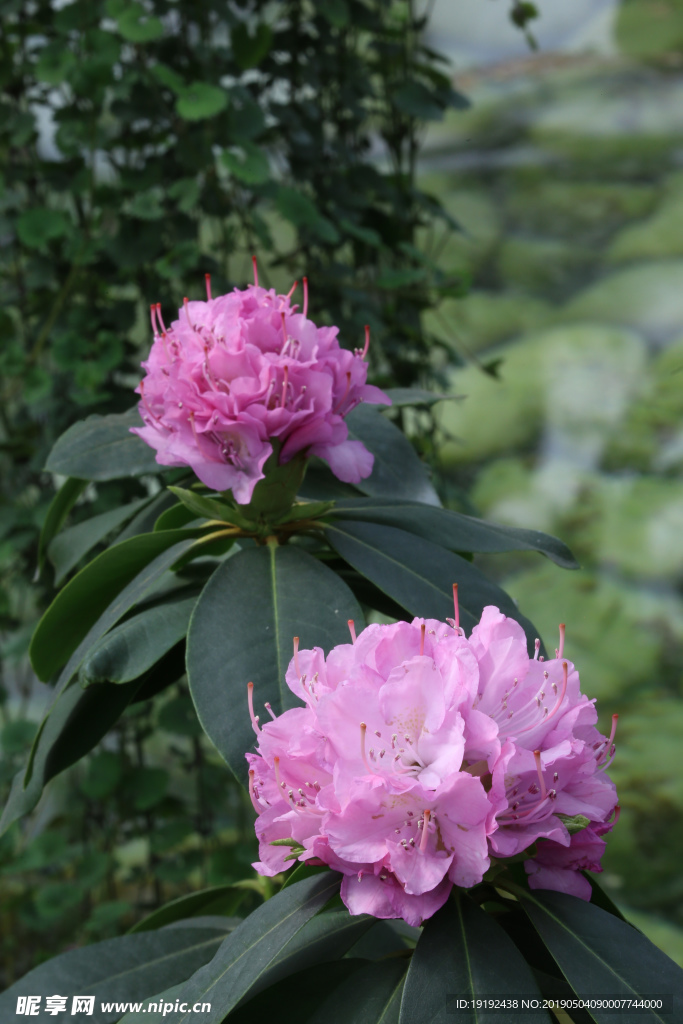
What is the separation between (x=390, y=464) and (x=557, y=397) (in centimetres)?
220

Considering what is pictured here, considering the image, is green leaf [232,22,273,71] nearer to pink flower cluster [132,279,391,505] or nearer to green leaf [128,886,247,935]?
pink flower cluster [132,279,391,505]

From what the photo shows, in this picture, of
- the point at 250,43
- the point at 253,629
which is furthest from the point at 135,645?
the point at 250,43

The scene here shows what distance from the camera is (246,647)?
0.55 metres

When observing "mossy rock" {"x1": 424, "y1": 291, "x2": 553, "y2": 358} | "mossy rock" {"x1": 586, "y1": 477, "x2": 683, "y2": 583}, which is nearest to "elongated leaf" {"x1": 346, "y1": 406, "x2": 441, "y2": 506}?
"mossy rock" {"x1": 586, "y1": 477, "x2": 683, "y2": 583}

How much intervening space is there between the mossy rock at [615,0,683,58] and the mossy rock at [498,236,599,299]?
0.69 m

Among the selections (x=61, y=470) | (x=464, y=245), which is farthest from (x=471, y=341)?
(x=61, y=470)

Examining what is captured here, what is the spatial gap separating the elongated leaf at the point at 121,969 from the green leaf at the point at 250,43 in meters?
1.12

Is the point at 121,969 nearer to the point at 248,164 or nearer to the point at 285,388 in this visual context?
the point at 285,388

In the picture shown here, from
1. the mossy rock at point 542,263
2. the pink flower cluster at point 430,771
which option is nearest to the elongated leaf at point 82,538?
the pink flower cluster at point 430,771

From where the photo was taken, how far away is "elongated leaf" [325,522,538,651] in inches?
23.3

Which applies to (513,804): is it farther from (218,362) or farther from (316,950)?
(218,362)

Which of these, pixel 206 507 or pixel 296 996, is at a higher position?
pixel 206 507

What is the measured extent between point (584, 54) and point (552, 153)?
336mm

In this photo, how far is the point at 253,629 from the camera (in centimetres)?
56
